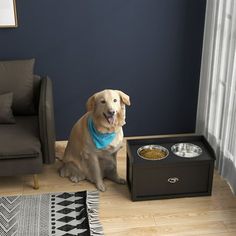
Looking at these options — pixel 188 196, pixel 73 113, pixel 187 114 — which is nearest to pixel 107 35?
pixel 73 113

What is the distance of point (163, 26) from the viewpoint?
356cm

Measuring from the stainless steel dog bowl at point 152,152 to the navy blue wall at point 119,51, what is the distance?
2.45 ft

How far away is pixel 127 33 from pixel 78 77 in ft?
1.81

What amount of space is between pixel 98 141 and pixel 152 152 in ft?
1.32

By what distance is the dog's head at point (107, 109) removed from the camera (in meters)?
2.85

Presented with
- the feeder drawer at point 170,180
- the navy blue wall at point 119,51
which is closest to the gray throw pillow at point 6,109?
the navy blue wall at point 119,51

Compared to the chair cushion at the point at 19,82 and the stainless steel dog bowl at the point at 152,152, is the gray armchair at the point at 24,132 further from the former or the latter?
the stainless steel dog bowl at the point at 152,152

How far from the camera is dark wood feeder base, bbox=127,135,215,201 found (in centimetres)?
294

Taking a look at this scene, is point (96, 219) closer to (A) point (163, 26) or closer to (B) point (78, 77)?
(B) point (78, 77)

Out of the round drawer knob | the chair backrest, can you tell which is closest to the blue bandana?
the round drawer knob

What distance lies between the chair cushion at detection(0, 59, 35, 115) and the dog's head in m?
0.64

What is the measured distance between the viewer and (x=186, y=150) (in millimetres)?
3156

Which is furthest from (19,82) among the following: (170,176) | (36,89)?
(170,176)

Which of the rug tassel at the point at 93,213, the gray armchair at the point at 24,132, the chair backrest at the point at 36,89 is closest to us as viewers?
the rug tassel at the point at 93,213
